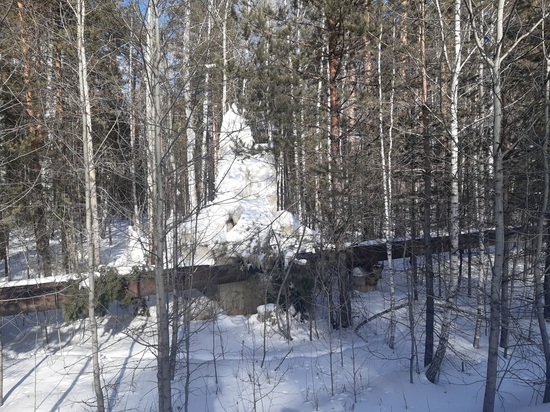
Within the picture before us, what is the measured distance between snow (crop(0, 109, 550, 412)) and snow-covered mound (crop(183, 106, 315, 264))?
8 centimetres

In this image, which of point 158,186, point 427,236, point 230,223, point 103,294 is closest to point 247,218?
point 230,223

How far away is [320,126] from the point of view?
39.7 ft

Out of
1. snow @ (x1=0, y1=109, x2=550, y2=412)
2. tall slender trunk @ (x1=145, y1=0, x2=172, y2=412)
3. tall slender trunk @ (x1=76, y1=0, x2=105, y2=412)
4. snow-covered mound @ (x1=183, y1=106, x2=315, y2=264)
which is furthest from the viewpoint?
snow-covered mound @ (x1=183, y1=106, x2=315, y2=264)

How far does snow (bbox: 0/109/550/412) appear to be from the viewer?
27.2 ft

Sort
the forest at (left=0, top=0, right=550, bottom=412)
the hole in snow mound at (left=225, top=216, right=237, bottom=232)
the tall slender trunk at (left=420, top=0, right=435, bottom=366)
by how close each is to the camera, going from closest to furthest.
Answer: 1. the forest at (left=0, top=0, right=550, bottom=412)
2. the tall slender trunk at (left=420, top=0, right=435, bottom=366)
3. the hole in snow mound at (left=225, top=216, right=237, bottom=232)

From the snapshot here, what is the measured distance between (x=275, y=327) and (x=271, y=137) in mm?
5041

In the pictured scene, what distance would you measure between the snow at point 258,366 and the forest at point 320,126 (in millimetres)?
566

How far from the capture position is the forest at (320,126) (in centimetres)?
555

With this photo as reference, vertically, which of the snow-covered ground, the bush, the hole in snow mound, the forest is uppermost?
the forest

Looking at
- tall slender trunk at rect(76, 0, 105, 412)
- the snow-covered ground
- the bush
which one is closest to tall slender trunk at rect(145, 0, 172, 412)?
the snow-covered ground

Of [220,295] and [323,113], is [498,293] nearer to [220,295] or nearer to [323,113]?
[323,113]

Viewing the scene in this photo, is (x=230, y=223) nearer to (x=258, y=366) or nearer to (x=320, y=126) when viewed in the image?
(x=320, y=126)

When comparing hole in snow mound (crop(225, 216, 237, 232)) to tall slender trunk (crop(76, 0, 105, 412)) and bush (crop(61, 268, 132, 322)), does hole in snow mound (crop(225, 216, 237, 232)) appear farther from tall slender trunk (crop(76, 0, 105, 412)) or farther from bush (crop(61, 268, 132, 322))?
tall slender trunk (crop(76, 0, 105, 412))

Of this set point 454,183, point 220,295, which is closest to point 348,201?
point 454,183
